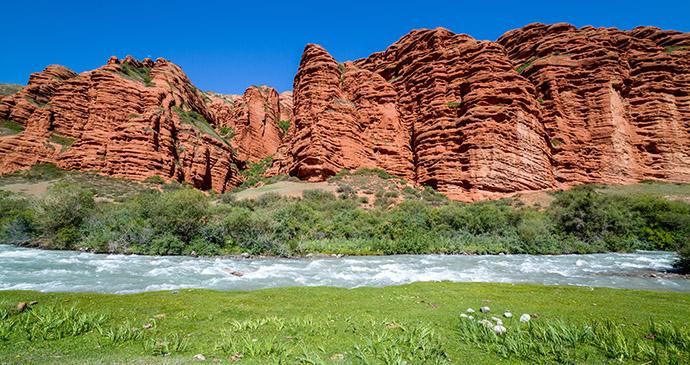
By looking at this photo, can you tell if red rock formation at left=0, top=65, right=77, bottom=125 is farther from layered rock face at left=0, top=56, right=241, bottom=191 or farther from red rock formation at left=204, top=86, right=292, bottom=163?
red rock formation at left=204, top=86, right=292, bottom=163

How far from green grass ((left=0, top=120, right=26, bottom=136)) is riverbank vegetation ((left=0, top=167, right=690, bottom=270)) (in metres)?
28.6

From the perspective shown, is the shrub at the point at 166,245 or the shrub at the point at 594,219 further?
the shrub at the point at 594,219

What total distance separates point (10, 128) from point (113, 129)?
52.2 ft

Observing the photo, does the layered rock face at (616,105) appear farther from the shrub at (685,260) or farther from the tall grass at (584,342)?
the tall grass at (584,342)

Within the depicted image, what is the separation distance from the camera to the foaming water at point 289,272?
883 centimetres

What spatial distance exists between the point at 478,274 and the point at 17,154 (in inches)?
2259

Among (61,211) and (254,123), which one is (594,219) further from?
(254,123)

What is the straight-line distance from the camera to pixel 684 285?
29.9 feet

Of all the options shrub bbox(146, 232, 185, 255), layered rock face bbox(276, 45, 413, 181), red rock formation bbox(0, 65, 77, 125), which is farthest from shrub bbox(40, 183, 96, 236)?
red rock formation bbox(0, 65, 77, 125)

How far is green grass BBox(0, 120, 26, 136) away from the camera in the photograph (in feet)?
122

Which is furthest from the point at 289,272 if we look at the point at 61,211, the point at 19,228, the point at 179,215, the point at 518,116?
the point at 518,116

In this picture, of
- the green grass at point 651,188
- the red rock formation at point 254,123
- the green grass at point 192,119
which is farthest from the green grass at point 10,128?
the green grass at point 651,188

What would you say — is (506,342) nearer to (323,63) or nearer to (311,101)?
(311,101)

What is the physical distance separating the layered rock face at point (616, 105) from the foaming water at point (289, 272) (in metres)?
28.2
